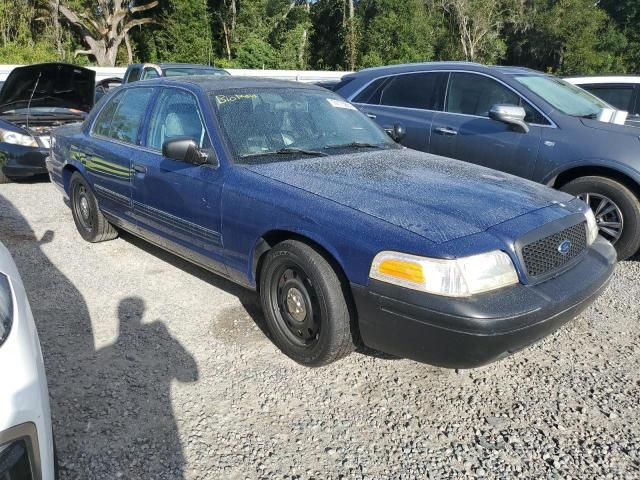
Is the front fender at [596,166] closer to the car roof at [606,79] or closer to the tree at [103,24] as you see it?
the car roof at [606,79]

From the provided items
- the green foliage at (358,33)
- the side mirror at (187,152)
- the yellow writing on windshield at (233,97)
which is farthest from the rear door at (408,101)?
the green foliage at (358,33)

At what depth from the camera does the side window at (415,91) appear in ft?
18.9

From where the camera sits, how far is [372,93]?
6289 millimetres

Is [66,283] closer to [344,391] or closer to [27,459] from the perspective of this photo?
[344,391]

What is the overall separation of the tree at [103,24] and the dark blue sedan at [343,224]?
88.4ft

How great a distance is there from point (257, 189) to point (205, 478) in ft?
5.15

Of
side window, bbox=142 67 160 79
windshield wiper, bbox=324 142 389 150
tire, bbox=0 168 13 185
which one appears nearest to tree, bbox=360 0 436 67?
side window, bbox=142 67 160 79

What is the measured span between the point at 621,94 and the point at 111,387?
22.8 ft

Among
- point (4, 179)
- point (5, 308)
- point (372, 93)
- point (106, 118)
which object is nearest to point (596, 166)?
point (372, 93)

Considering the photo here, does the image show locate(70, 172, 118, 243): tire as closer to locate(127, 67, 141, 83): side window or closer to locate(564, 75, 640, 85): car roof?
locate(564, 75, 640, 85): car roof

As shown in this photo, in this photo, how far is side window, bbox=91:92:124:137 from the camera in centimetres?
476

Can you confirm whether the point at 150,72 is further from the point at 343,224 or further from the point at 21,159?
the point at 343,224

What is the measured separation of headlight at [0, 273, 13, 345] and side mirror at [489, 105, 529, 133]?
4208mm

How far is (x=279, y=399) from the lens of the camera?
280 centimetres
